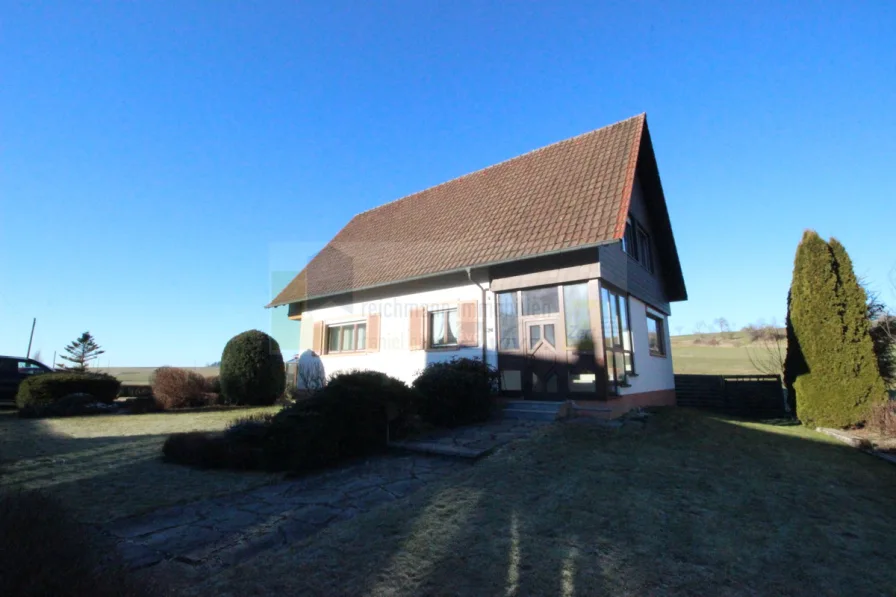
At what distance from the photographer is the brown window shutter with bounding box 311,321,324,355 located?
14.4m

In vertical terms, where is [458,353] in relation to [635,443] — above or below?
above

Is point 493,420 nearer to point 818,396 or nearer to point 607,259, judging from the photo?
point 607,259

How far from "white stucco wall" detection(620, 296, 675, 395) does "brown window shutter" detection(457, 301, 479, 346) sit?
11.5 feet

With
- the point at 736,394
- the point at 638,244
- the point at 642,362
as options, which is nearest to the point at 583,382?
the point at 642,362

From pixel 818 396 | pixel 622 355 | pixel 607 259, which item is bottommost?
pixel 818 396

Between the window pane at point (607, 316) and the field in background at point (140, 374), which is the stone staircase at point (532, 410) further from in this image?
the field in background at point (140, 374)

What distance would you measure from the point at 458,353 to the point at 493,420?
2.79 meters

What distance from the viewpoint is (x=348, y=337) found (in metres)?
14.0

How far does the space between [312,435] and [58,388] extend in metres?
12.4

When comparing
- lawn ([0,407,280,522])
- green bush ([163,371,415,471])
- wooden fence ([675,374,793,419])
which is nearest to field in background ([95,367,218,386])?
lawn ([0,407,280,522])

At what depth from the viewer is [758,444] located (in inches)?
286

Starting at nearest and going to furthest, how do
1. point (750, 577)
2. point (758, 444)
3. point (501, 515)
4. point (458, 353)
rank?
1. point (750, 577)
2. point (501, 515)
3. point (758, 444)
4. point (458, 353)

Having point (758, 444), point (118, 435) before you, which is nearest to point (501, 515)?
point (758, 444)

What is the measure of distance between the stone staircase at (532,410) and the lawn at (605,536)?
222 centimetres
